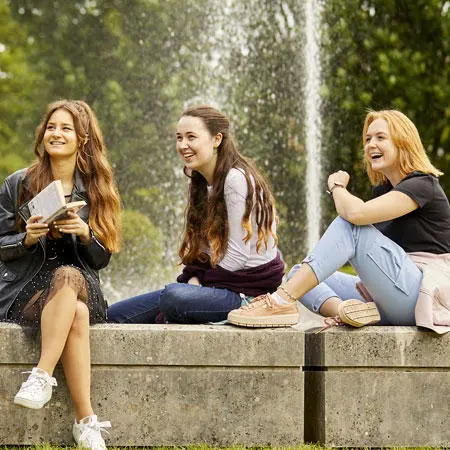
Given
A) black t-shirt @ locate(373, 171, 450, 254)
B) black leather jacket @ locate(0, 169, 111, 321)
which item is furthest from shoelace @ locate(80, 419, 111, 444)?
black t-shirt @ locate(373, 171, 450, 254)

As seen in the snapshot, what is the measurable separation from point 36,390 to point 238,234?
1.03 meters

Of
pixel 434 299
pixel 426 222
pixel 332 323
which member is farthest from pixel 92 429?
pixel 426 222

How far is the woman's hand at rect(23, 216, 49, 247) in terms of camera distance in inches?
136

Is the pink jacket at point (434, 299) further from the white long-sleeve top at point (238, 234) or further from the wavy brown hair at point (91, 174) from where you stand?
the wavy brown hair at point (91, 174)

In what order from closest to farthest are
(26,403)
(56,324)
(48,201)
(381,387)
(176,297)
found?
(26,403), (56,324), (48,201), (381,387), (176,297)

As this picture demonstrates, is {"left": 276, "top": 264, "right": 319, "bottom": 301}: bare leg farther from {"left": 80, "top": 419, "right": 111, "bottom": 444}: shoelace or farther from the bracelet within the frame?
{"left": 80, "top": 419, "right": 111, "bottom": 444}: shoelace

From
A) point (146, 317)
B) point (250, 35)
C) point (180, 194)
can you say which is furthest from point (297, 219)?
point (146, 317)

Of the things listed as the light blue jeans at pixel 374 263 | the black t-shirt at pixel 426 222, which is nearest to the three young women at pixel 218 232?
the light blue jeans at pixel 374 263

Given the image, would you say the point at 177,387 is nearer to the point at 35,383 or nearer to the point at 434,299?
the point at 35,383

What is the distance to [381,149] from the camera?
388 centimetres

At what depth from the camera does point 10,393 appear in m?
3.44

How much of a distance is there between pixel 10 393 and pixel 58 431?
0.22 m

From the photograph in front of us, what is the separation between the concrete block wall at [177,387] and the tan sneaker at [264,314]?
0.04m

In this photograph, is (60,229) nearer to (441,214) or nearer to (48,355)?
(48,355)
